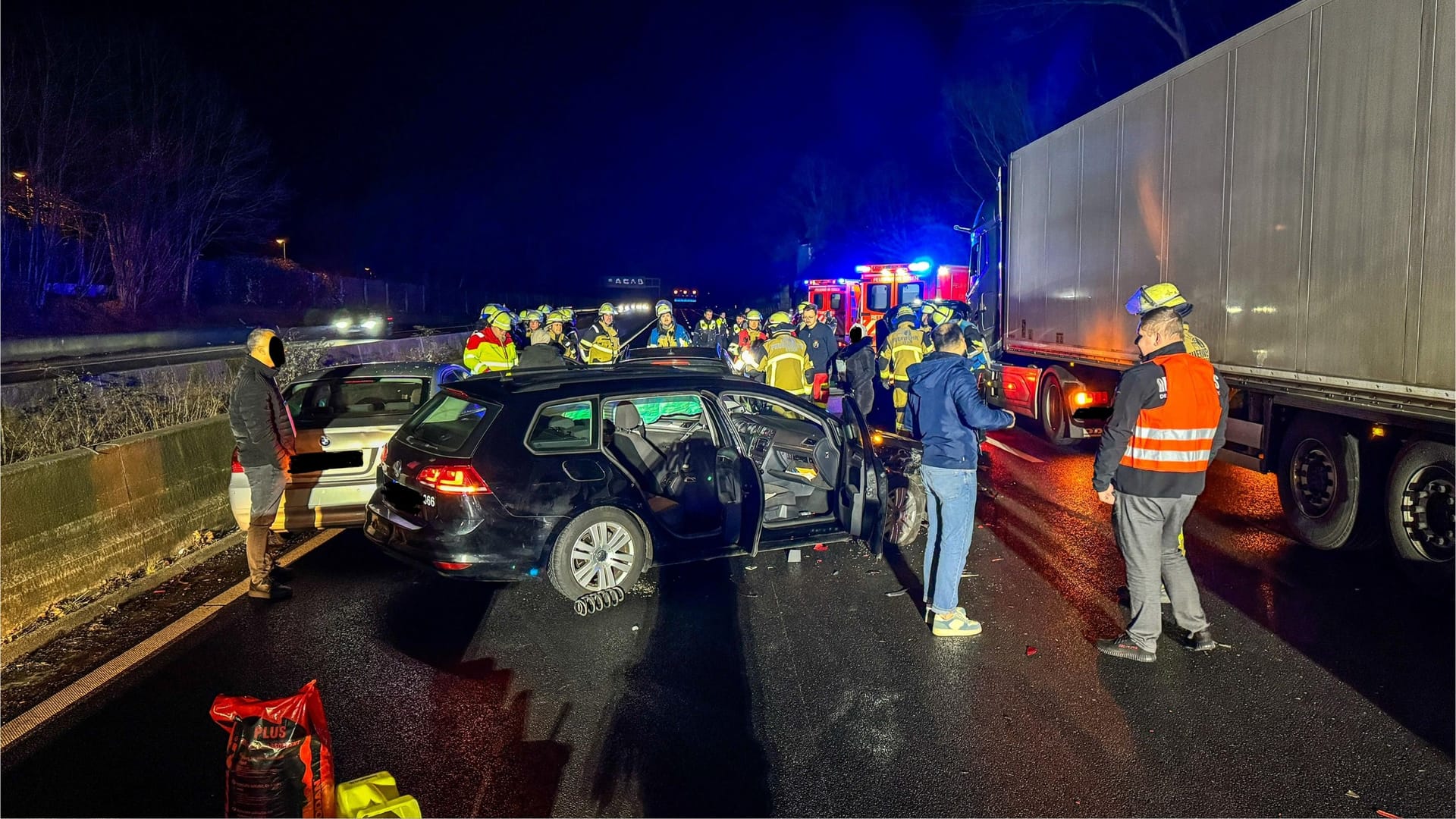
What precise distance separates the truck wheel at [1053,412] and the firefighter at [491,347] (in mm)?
6483

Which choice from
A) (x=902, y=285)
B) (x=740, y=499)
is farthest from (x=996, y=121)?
(x=740, y=499)

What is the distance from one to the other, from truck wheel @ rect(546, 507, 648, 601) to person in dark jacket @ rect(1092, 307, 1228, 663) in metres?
2.62

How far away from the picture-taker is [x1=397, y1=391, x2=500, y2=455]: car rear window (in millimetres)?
5508

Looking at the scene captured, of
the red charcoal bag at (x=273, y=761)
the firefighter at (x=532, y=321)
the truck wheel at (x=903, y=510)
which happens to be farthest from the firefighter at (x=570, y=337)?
the red charcoal bag at (x=273, y=761)

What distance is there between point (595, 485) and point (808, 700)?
Answer: 6.29ft

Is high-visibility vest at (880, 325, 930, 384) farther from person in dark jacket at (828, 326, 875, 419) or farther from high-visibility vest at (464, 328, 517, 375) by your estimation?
high-visibility vest at (464, 328, 517, 375)

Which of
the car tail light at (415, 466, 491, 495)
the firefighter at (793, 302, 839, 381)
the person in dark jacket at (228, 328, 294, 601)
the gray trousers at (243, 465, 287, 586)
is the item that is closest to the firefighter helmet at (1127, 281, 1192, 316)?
the car tail light at (415, 466, 491, 495)

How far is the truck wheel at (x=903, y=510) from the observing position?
6.89 metres

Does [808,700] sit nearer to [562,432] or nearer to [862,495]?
[862,495]

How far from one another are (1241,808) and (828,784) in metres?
1.45

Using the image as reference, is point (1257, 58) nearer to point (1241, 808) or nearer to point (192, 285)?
point (1241, 808)

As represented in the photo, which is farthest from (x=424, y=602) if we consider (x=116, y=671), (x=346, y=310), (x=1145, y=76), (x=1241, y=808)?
(x=346, y=310)

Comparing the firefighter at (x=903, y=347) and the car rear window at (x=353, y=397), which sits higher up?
the firefighter at (x=903, y=347)

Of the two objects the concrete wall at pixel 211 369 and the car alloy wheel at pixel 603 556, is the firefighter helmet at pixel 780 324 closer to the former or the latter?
the concrete wall at pixel 211 369
